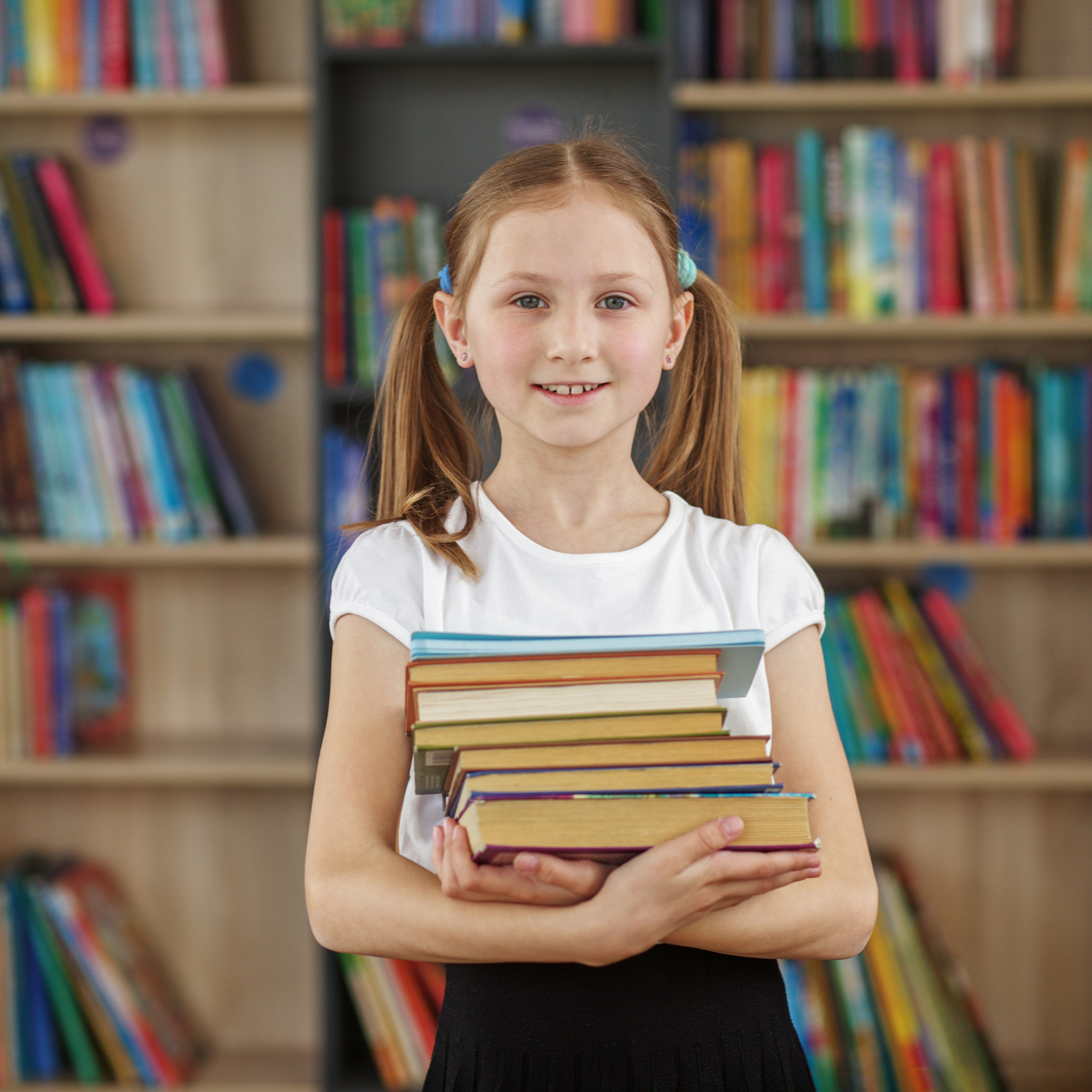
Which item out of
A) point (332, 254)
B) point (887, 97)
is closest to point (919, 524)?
point (887, 97)

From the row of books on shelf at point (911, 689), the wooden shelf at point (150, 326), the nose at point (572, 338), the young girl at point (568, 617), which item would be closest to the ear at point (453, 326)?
the young girl at point (568, 617)

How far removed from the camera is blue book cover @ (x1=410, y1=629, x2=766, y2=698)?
25.9 inches

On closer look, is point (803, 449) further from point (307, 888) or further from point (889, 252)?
point (307, 888)

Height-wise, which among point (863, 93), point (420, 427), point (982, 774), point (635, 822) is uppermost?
point (863, 93)

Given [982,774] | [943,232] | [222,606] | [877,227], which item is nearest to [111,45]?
[222,606]

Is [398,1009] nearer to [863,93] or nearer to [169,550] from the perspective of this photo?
[169,550]

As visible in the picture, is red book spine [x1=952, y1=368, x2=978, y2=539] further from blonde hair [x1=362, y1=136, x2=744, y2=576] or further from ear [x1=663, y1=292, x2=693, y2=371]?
ear [x1=663, y1=292, x2=693, y2=371]

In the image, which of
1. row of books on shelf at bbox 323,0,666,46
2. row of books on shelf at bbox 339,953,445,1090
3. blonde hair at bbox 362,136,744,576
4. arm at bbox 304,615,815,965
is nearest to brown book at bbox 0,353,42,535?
row of books on shelf at bbox 323,0,666,46

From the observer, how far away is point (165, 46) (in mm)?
1954

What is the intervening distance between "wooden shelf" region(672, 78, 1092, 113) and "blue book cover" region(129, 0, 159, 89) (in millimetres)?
913

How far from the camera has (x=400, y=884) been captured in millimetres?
729

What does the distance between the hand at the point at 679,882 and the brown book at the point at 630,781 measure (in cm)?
2

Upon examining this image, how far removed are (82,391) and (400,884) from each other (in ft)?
4.94

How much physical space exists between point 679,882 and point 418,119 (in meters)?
1.73
